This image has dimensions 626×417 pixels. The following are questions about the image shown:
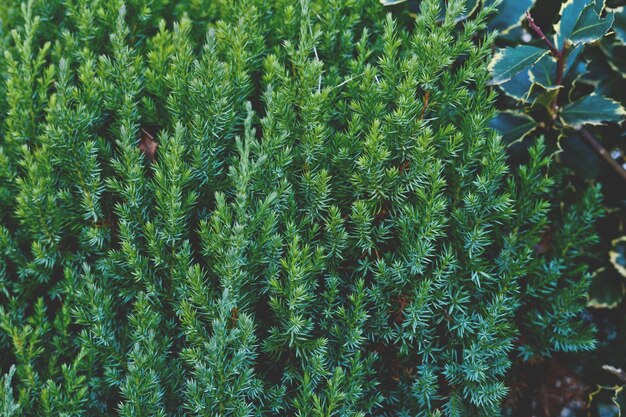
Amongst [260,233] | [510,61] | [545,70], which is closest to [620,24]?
[545,70]

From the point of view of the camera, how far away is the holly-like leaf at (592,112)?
1896 millimetres

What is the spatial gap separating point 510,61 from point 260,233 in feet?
2.92

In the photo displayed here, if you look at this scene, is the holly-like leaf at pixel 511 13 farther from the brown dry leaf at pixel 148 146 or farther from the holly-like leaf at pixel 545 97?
the brown dry leaf at pixel 148 146

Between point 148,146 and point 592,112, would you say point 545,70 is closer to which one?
point 592,112

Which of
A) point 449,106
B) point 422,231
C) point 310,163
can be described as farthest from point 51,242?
point 449,106

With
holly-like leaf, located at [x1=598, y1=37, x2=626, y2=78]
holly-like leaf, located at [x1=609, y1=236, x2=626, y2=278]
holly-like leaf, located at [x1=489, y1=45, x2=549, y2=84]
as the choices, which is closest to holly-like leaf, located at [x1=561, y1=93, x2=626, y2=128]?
holly-like leaf, located at [x1=598, y1=37, x2=626, y2=78]

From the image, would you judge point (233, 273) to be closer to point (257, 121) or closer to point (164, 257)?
point (164, 257)

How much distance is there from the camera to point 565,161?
2055 millimetres

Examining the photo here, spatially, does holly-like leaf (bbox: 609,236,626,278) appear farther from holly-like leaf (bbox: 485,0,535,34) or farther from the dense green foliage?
holly-like leaf (bbox: 485,0,535,34)

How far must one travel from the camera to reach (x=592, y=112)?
1926 millimetres

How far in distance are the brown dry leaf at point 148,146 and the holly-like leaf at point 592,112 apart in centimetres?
132

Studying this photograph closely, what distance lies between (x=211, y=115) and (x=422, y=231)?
2.04 ft

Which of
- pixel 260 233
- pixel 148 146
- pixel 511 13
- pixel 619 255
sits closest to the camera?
pixel 260 233

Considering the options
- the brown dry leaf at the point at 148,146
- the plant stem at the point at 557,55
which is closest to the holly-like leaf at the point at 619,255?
the plant stem at the point at 557,55
